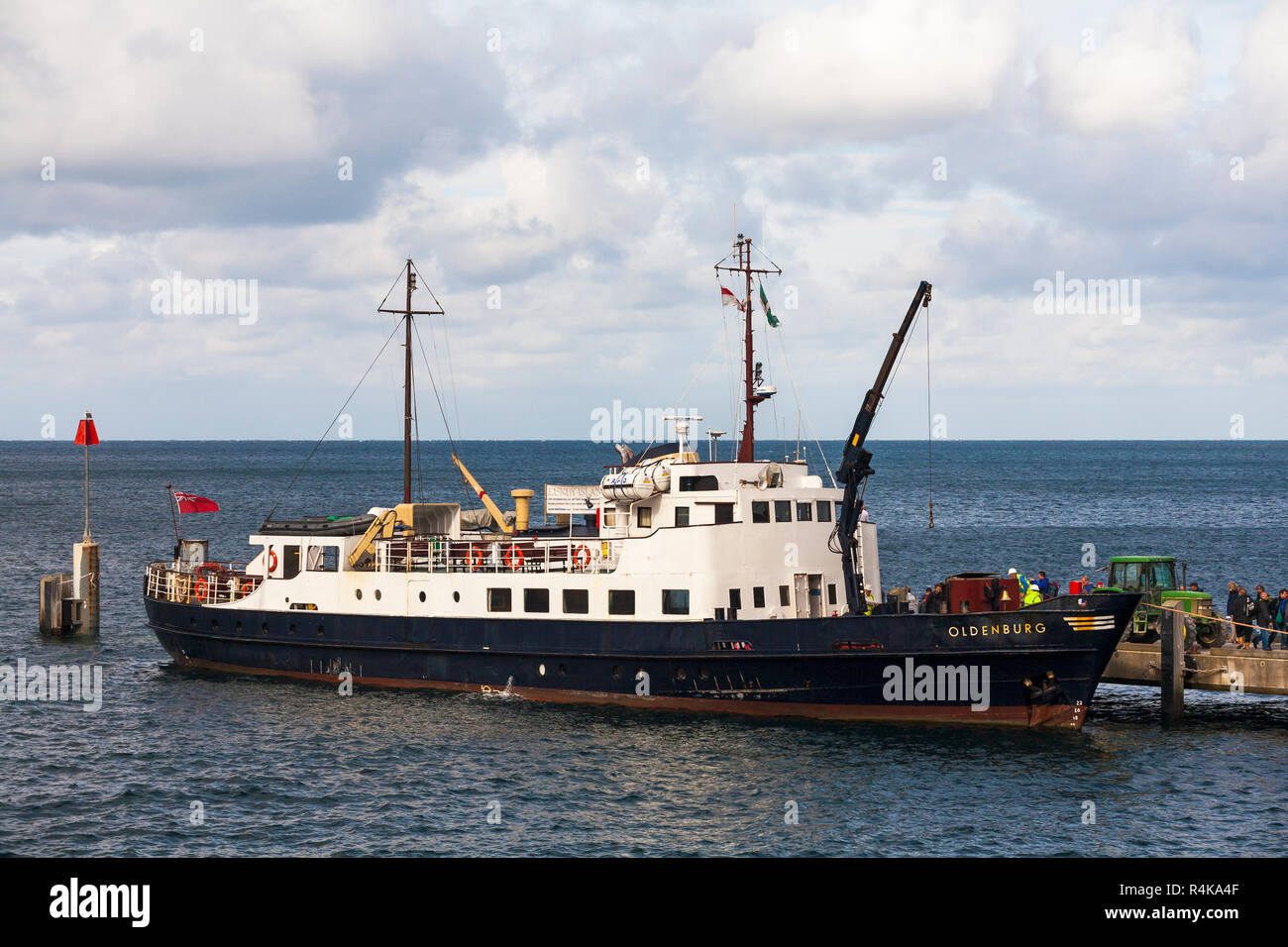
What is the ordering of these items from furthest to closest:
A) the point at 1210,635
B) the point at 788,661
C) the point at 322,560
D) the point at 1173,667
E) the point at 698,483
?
1. the point at 322,560
2. the point at 1210,635
3. the point at 698,483
4. the point at 1173,667
5. the point at 788,661

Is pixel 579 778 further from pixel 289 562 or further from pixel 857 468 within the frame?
pixel 289 562

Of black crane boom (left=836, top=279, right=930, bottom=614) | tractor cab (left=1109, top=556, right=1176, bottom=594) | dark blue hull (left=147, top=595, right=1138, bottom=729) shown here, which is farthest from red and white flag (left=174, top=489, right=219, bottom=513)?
tractor cab (left=1109, top=556, right=1176, bottom=594)

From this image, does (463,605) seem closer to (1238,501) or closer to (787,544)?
(787,544)

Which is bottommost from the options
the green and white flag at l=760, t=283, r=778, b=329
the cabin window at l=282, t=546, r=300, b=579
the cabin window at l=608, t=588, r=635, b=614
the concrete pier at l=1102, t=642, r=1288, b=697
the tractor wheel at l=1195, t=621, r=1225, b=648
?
the concrete pier at l=1102, t=642, r=1288, b=697

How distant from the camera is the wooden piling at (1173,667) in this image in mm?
31719

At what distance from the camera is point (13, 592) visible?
184 feet

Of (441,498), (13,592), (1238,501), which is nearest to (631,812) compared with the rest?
(13,592)

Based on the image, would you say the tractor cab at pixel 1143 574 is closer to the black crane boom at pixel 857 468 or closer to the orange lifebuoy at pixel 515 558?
the black crane boom at pixel 857 468

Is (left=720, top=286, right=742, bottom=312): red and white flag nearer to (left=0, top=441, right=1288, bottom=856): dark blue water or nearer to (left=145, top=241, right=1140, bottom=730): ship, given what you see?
(left=145, top=241, right=1140, bottom=730): ship

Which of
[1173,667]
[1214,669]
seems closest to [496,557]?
[1173,667]

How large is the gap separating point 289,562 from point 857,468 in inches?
673

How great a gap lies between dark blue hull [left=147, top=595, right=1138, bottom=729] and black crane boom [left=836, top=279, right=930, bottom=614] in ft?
9.28

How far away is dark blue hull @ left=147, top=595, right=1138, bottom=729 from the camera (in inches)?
1171

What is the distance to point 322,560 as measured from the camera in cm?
3769
